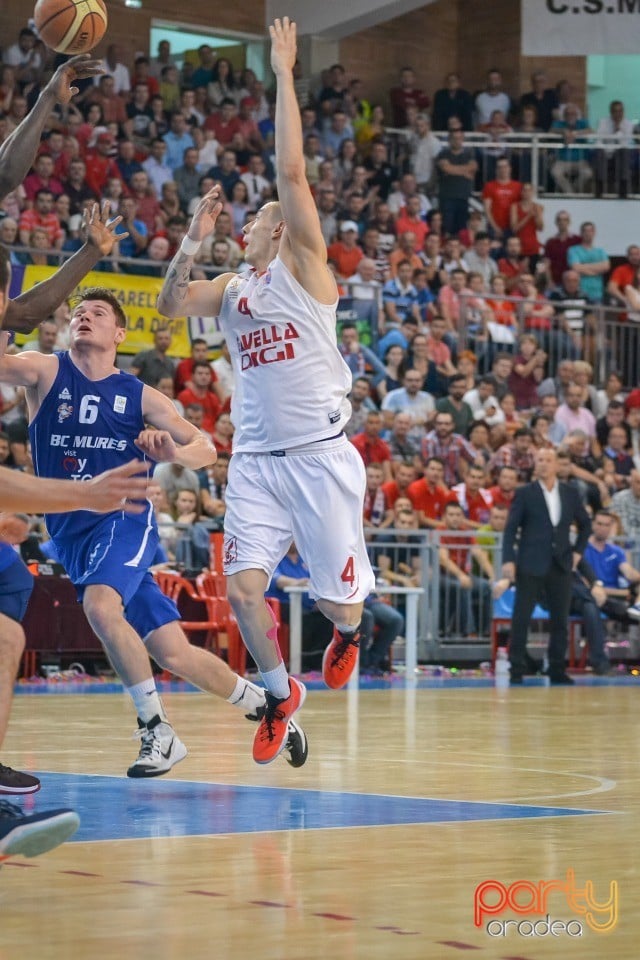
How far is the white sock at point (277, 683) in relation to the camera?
8.10 m

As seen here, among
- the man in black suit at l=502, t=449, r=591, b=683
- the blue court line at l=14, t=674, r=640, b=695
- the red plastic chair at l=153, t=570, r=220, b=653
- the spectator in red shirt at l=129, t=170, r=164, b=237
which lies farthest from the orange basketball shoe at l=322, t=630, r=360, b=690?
the spectator in red shirt at l=129, t=170, r=164, b=237

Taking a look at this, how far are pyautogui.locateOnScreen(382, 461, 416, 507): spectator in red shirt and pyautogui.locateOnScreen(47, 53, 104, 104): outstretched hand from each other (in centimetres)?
1129

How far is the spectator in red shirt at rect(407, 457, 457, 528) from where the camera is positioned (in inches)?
749

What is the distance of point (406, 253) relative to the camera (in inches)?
949

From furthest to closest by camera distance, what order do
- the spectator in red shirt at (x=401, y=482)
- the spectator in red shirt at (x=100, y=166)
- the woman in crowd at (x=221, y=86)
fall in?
1. the woman in crowd at (x=221, y=86)
2. the spectator in red shirt at (x=100, y=166)
3. the spectator in red shirt at (x=401, y=482)

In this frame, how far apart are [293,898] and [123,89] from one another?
19.8 metres

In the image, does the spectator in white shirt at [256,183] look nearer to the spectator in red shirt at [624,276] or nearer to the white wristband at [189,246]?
the spectator in red shirt at [624,276]

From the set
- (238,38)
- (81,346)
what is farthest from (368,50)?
(81,346)

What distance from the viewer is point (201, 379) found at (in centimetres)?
1897

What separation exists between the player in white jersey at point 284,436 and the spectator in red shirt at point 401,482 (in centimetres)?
1031

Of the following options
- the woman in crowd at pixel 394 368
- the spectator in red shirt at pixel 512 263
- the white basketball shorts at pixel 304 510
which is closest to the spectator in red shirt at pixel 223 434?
the woman in crowd at pixel 394 368

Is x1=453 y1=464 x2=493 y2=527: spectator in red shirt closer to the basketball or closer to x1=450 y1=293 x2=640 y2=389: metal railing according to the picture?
x1=450 y1=293 x2=640 y2=389: metal railing

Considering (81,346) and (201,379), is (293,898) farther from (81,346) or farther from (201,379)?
(201,379)

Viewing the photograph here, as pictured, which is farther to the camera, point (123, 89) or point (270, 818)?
point (123, 89)
